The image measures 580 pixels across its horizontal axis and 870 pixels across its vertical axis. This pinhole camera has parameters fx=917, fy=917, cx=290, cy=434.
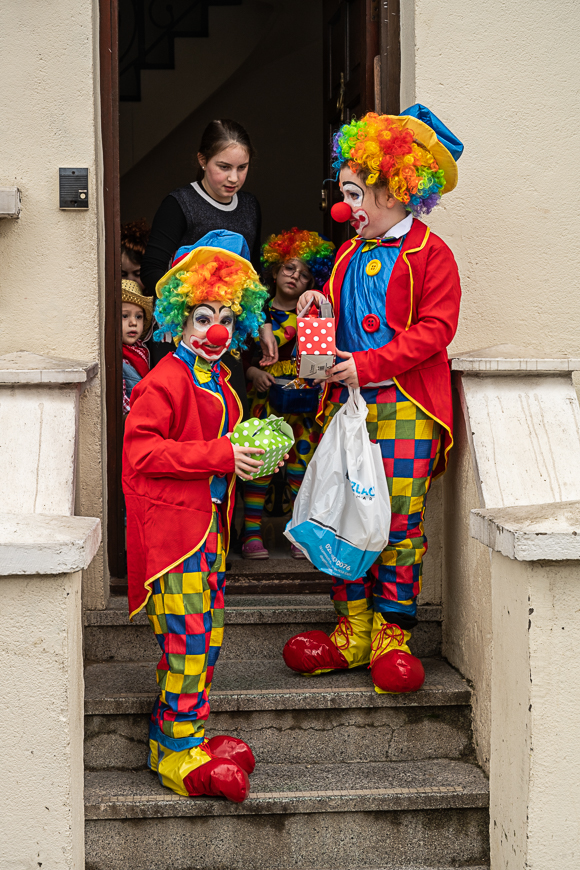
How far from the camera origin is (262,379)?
4004mm

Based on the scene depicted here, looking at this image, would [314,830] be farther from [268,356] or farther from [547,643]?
[268,356]

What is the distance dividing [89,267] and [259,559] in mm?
1468

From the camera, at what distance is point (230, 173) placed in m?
3.44

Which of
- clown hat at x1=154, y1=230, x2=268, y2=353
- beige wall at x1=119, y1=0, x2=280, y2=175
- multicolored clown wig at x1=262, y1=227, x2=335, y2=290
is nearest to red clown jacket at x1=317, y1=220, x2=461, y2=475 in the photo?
clown hat at x1=154, y1=230, x2=268, y2=353

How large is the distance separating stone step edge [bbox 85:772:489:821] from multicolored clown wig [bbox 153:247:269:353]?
1.34 meters

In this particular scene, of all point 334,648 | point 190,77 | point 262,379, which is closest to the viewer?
point 334,648

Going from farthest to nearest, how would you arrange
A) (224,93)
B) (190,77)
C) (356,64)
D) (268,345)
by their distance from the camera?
(224,93), (190,77), (356,64), (268,345)

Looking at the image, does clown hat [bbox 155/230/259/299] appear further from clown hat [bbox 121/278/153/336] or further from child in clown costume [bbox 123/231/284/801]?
clown hat [bbox 121/278/153/336]

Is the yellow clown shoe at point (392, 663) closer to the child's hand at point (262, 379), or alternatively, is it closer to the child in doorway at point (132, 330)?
the child's hand at point (262, 379)

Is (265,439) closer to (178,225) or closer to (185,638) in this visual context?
(185,638)

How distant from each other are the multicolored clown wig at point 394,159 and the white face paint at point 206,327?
0.66 meters

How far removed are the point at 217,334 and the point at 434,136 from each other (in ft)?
3.17

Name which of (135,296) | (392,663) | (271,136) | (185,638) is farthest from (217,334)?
(271,136)

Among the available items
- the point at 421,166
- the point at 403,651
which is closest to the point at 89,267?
the point at 421,166
